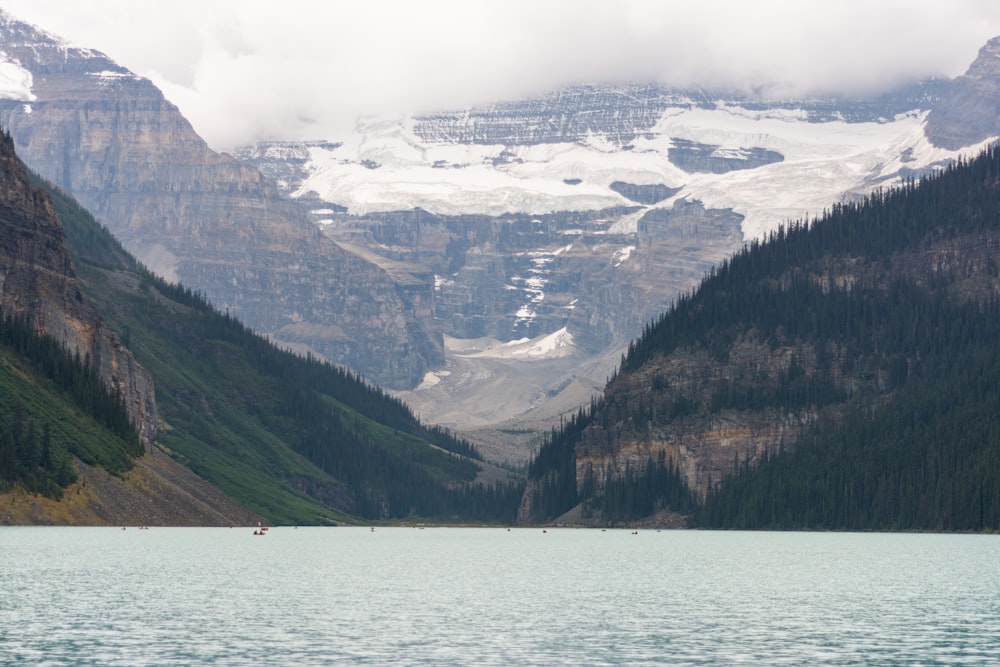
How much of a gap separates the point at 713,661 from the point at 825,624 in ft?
72.3

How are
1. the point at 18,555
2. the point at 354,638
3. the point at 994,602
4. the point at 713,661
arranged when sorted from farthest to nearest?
1. the point at 18,555
2. the point at 994,602
3. the point at 354,638
4. the point at 713,661

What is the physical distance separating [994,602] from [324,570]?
74729mm

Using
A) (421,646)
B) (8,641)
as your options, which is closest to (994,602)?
(421,646)

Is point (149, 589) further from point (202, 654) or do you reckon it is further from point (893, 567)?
point (893, 567)

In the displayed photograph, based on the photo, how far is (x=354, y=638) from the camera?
11144 centimetres

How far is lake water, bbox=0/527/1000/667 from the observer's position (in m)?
104

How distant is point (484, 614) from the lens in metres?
128

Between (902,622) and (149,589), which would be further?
(149,589)

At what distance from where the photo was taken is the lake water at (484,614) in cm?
10394

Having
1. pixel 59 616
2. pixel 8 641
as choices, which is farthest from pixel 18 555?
pixel 8 641

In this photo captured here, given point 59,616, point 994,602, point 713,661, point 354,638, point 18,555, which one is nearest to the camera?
point 713,661

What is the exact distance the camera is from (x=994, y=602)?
447ft

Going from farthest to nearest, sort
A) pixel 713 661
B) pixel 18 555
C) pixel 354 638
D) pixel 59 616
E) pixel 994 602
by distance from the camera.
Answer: pixel 18 555
pixel 994 602
pixel 59 616
pixel 354 638
pixel 713 661

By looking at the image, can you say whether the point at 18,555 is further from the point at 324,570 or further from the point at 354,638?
the point at 354,638
